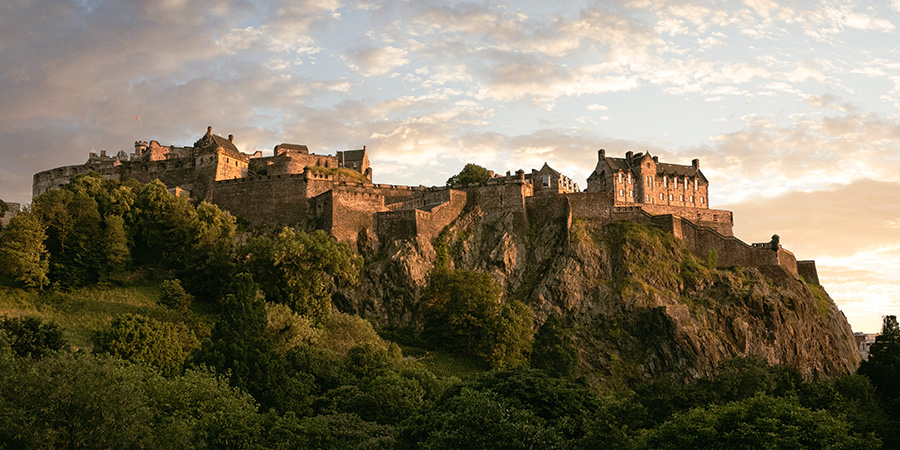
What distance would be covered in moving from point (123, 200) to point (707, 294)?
5300cm

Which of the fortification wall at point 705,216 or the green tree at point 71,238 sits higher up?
the fortification wall at point 705,216

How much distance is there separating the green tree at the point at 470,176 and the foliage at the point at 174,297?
36385 millimetres

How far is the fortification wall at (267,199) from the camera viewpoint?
8312 cm

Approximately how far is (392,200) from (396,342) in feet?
64.4

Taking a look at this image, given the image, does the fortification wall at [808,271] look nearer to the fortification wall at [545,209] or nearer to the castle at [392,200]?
the castle at [392,200]

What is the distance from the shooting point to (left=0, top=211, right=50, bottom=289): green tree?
212 ft

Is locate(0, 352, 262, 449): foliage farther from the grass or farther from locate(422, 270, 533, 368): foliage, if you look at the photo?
locate(422, 270, 533, 368): foliage

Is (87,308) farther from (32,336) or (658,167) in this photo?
(658,167)

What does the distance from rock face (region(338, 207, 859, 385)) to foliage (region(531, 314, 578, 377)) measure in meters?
5.28

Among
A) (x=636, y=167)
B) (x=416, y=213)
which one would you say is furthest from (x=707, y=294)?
(x=416, y=213)

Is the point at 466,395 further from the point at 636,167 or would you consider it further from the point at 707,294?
the point at 636,167

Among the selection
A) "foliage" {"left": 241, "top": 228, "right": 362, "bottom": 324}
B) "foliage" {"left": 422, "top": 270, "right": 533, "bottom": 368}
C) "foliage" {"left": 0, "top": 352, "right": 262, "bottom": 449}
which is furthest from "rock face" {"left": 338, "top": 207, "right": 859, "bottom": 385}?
"foliage" {"left": 0, "top": 352, "right": 262, "bottom": 449}

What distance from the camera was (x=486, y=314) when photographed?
72125 millimetres

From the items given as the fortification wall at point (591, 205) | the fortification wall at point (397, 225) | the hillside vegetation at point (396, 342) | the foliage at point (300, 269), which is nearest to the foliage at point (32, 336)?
the hillside vegetation at point (396, 342)
